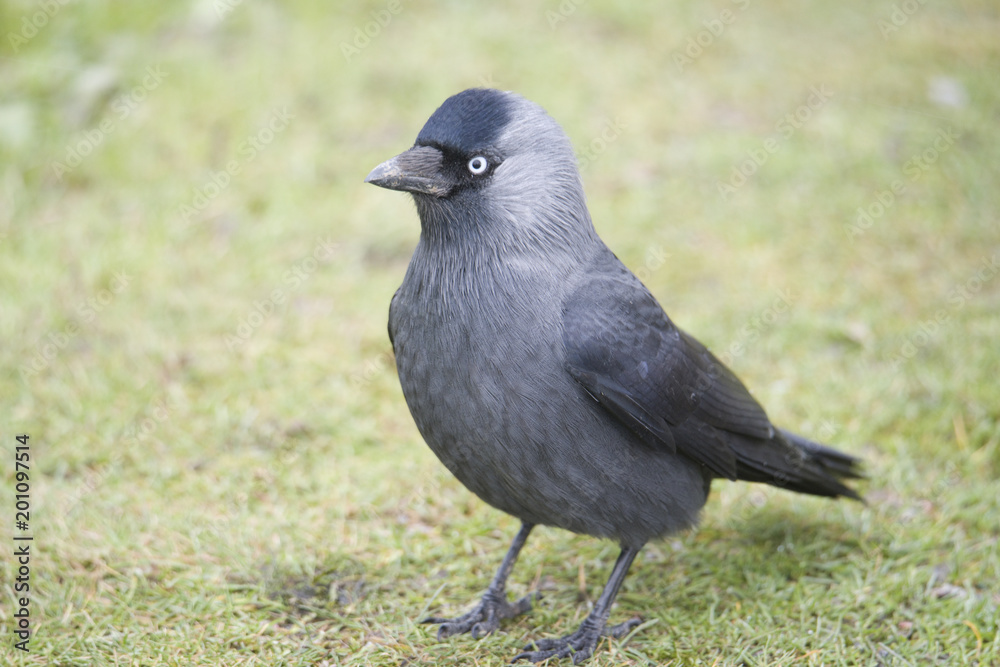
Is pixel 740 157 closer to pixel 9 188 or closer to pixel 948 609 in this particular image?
pixel 948 609

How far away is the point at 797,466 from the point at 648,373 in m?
0.98

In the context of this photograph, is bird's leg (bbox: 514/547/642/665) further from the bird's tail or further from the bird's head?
the bird's head

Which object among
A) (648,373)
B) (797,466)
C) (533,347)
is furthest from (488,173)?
(797,466)

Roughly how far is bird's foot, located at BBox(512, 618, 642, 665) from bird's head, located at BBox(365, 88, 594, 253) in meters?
1.47

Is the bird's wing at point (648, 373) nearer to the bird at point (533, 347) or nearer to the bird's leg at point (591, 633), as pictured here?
the bird at point (533, 347)

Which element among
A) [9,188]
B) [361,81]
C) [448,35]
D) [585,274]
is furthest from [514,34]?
[585,274]

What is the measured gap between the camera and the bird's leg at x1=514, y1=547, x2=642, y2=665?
323 cm

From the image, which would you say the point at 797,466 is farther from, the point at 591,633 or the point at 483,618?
the point at 483,618

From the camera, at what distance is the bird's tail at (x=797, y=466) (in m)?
3.57

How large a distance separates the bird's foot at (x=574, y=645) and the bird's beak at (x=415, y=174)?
171cm

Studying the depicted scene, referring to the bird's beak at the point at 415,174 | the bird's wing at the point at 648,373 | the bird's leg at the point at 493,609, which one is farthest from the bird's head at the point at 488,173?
the bird's leg at the point at 493,609

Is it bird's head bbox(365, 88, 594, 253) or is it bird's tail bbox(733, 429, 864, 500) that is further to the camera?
bird's tail bbox(733, 429, 864, 500)

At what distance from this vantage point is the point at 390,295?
5586 mm

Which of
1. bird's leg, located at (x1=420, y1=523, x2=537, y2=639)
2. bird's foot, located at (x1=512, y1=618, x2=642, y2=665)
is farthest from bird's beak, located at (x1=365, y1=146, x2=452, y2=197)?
bird's foot, located at (x1=512, y1=618, x2=642, y2=665)
